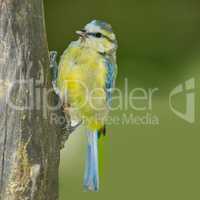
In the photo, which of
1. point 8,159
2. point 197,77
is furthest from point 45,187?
point 197,77

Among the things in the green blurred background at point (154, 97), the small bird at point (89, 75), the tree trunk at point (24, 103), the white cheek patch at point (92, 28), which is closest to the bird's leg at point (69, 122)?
the small bird at point (89, 75)

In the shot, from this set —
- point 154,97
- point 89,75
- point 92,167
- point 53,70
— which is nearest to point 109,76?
point 89,75

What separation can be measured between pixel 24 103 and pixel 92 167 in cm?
48

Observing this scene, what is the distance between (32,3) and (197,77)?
1.48m

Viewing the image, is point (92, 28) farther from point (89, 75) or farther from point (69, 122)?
point (69, 122)

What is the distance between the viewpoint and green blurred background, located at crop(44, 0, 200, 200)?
285 cm

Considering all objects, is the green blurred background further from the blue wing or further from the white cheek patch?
the white cheek patch

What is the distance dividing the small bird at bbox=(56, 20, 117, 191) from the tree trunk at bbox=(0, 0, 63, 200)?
17 cm

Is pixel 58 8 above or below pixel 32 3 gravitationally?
above

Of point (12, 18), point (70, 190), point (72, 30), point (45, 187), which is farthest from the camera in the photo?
point (72, 30)

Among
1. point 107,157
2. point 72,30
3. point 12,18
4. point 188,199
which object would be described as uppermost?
point 72,30

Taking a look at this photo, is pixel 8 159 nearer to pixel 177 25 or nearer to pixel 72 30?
pixel 72 30

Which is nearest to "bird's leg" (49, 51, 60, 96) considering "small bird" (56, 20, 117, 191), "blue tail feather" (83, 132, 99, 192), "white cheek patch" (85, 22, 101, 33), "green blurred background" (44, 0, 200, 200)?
"small bird" (56, 20, 117, 191)

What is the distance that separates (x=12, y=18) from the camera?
1809 millimetres
